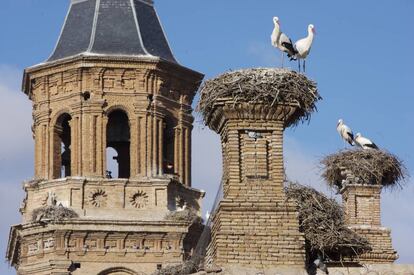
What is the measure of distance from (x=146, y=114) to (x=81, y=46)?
2253mm

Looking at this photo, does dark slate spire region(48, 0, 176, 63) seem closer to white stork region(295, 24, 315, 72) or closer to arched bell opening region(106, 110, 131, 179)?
arched bell opening region(106, 110, 131, 179)

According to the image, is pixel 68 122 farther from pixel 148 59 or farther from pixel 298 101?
pixel 298 101

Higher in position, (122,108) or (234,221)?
(122,108)

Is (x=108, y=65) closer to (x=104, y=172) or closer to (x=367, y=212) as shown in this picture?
(x=104, y=172)

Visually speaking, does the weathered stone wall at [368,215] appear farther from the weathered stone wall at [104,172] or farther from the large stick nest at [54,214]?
the large stick nest at [54,214]

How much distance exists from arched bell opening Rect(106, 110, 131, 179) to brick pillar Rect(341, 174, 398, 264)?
546 inches

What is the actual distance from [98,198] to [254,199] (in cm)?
2119

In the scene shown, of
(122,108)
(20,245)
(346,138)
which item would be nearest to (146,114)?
(122,108)

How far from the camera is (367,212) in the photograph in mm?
33062

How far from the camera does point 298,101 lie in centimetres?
2466

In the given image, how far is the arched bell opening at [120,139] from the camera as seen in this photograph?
46969mm

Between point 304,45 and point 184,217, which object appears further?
point 184,217

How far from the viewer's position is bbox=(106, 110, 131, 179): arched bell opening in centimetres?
4697

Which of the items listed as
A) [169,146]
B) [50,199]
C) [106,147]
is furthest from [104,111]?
[50,199]
